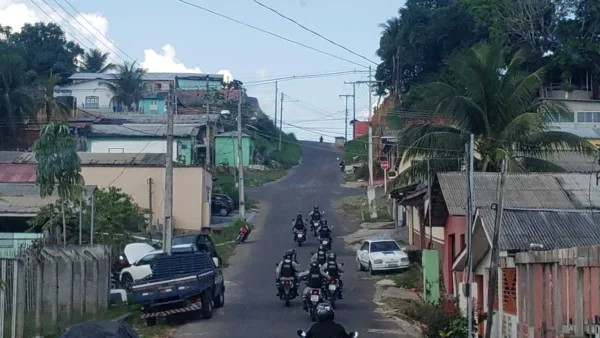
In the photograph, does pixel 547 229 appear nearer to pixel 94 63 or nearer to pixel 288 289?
pixel 288 289

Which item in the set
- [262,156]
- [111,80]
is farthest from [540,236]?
[111,80]

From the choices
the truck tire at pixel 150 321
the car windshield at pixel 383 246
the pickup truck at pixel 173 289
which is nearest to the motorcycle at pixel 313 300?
the pickup truck at pixel 173 289

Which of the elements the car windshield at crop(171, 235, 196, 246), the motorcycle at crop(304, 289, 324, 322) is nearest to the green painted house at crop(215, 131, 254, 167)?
the car windshield at crop(171, 235, 196, 246)

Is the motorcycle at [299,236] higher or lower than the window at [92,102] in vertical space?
lower

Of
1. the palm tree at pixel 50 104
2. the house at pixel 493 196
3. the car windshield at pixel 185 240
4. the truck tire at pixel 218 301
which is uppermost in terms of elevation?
the palm tree at pixel 50 104

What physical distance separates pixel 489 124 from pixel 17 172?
2368 cm

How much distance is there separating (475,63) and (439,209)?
5835mm

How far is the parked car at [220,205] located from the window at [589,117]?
68.9ft

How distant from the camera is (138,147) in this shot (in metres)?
61.4

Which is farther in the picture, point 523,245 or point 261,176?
point 261,176

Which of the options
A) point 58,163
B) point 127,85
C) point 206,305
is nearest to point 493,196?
point 206,305

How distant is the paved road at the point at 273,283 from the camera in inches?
933

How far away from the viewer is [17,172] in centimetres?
4609

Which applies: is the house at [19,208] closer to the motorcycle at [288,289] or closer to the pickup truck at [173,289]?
the pickup truck at [173,289]
